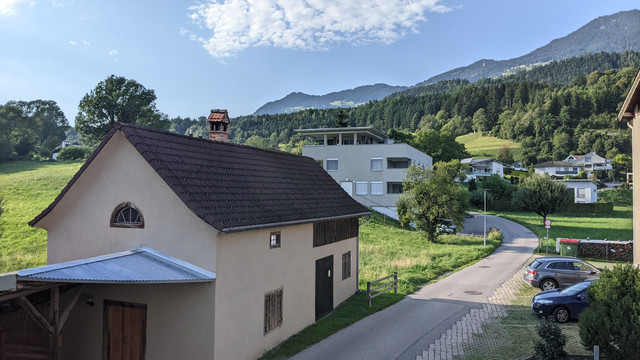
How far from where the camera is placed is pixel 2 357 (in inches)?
419

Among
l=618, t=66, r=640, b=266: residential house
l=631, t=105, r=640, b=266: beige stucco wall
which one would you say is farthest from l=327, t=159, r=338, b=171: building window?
l=631, t=105, r=640, b=266: beige stucco wall

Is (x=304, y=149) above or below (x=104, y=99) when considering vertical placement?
below

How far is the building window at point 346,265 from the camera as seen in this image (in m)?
19.1

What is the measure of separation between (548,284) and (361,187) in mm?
31290

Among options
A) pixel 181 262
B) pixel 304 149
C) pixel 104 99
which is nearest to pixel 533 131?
pixel 304 149

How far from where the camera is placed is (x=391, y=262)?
27906 mm

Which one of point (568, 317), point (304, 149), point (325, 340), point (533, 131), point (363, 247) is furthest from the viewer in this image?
point (533, 131)

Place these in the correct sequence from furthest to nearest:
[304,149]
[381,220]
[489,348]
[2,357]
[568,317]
→ [304,149]
[381,220]
[568,317]
[489,348]
[2,357]

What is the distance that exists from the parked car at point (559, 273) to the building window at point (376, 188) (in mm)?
29534

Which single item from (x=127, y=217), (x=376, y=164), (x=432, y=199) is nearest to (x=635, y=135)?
(x=127, y=217)

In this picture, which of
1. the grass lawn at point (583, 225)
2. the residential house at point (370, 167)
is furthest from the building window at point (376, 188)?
the grass lawn at point (583, 225)

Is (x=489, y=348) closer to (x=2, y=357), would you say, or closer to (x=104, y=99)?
(x=2, y=357)

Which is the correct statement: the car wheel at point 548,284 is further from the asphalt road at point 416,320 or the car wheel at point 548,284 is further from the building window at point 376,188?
the building window at point 376,188

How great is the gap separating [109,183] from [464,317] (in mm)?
13614
